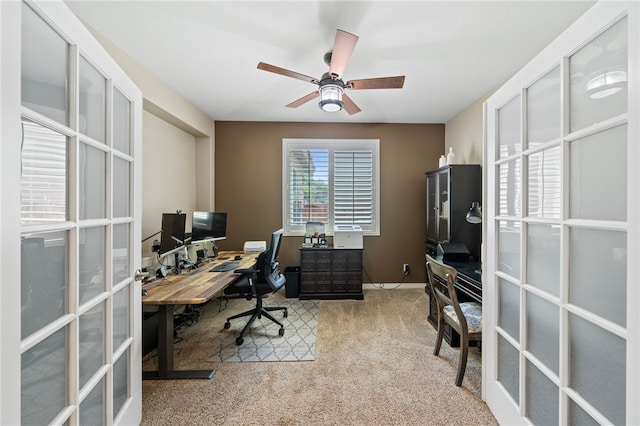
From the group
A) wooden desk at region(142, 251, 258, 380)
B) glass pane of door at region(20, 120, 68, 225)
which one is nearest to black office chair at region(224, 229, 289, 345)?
wooden desk at region(142, 251, 258, 380)

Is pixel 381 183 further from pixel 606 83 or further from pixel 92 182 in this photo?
pixel 92 182

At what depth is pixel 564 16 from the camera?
1.69m

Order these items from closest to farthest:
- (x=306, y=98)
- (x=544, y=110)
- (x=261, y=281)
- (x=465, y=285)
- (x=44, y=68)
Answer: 1. (x=44, y=68)
2. (x=544, y=110)
3. (x=465, y=285)
4. (x=306, y=98)
5. (x=261, y=281)

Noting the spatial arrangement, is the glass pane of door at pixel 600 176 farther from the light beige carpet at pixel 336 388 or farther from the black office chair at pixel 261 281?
the black office chair at pixel 261 281

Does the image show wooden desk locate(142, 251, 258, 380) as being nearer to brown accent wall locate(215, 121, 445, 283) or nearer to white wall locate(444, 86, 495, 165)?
brown accent wall locate(215, 121, 445, 283)

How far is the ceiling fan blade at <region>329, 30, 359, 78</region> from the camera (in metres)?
1.55

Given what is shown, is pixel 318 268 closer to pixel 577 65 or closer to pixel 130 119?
pixel 130 119

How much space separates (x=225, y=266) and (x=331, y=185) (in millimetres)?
2031

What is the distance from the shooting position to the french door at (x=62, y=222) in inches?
27.1

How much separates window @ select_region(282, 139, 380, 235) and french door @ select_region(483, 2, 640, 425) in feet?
8.37

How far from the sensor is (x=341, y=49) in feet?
5.53

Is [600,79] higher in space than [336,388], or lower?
higher

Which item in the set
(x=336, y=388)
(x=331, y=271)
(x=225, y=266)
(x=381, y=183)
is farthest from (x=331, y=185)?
(x=336, y=388)

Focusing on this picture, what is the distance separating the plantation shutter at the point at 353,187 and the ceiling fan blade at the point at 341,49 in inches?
80.0
